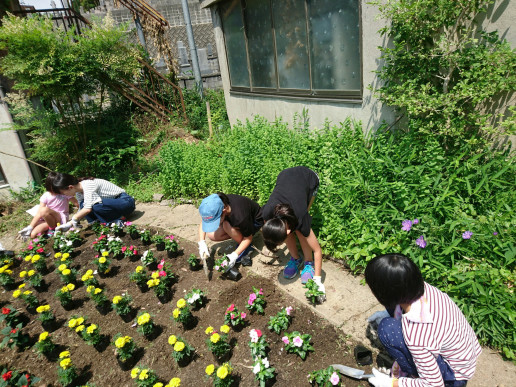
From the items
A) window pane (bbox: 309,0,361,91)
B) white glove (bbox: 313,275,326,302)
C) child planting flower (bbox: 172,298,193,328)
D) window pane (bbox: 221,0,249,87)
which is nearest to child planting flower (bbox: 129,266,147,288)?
child planting flower (bbox: 172,298,193,328)

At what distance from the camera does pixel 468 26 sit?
291cm

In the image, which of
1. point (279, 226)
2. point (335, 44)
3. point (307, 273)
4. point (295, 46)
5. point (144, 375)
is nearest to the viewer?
point (144, 375)

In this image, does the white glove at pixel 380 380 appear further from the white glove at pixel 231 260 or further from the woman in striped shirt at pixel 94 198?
the woman in striped shirt at pixel 94 198

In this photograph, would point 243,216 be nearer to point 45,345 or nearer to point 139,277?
point 139,277

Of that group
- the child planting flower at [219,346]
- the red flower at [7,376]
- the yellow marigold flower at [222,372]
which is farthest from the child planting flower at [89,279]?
the yellow marigold flower at [222,372]

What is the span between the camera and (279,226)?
2.32 m

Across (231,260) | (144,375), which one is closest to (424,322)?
(144,375)

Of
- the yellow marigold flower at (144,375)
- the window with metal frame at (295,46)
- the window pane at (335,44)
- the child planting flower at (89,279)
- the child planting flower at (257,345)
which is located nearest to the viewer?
the yellow marigold flower at (144,375)

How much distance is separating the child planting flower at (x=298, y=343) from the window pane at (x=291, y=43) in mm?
3691

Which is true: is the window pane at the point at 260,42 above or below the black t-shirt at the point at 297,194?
above

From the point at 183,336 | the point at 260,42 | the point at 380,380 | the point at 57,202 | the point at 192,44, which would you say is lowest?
the point at 183,336

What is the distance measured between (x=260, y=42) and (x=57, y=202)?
4232mm

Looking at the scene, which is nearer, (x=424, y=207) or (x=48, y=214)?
(x=424, y=207)

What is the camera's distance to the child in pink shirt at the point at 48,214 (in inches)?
178
